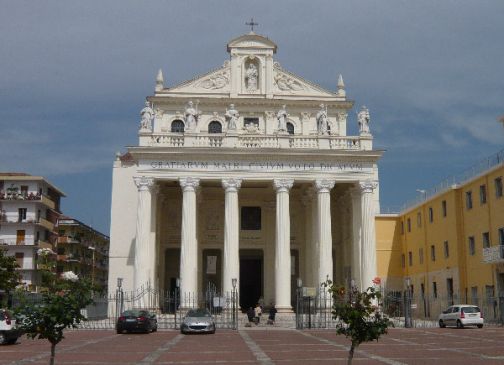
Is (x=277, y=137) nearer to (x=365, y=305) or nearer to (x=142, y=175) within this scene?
(x=142, y=175)

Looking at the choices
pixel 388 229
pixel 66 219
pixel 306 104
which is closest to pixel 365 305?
pixel 306 104

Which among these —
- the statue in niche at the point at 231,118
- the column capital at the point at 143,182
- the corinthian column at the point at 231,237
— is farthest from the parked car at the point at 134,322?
the statue in niche at the point at 231,118

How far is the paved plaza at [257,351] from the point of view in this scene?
17.2m

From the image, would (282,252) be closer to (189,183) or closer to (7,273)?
(189,183)

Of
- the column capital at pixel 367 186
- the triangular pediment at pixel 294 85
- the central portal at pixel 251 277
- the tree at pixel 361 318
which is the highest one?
the triangular pediment at pixel 294 85

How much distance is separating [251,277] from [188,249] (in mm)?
9072

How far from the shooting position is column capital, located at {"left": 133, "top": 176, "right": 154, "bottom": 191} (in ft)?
131

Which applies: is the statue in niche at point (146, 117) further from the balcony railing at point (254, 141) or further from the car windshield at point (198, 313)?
the car windshield at point (198, 313)

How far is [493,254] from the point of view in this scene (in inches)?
1425

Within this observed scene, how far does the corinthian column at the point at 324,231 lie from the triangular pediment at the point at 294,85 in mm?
8501

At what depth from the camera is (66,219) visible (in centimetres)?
8206

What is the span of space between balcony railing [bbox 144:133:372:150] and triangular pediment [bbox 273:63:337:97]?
590cm

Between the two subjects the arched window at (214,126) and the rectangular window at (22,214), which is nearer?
the arched window at (214,126)

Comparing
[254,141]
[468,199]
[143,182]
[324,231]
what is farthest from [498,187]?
[143,182]
